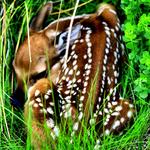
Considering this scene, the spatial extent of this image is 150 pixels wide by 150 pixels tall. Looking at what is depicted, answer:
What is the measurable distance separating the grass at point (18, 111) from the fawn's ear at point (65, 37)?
1.00 ft

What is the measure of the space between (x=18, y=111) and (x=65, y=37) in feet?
2.52

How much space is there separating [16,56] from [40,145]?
0.99 meters

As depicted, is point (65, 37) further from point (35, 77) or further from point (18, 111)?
point (18, 111)

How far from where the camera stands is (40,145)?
4.53m

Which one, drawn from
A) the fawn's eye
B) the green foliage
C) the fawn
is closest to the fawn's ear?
the fawn

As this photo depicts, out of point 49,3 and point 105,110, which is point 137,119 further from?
point 49,3

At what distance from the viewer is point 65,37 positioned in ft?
17.5

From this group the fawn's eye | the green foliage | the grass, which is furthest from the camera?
the fawn's eye

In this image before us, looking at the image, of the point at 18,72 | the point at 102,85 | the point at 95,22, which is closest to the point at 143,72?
the point at 102,85

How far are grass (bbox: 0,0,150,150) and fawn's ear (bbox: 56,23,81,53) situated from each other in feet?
1.00

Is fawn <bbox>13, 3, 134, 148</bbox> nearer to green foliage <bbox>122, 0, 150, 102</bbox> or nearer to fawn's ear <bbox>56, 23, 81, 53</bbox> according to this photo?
fawn's ear <bbox>56, 23, 81, 53</bbox>

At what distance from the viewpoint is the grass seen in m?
4.57

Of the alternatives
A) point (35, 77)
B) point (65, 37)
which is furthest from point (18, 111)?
point (65, 37)

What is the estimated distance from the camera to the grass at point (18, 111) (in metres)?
4.57
